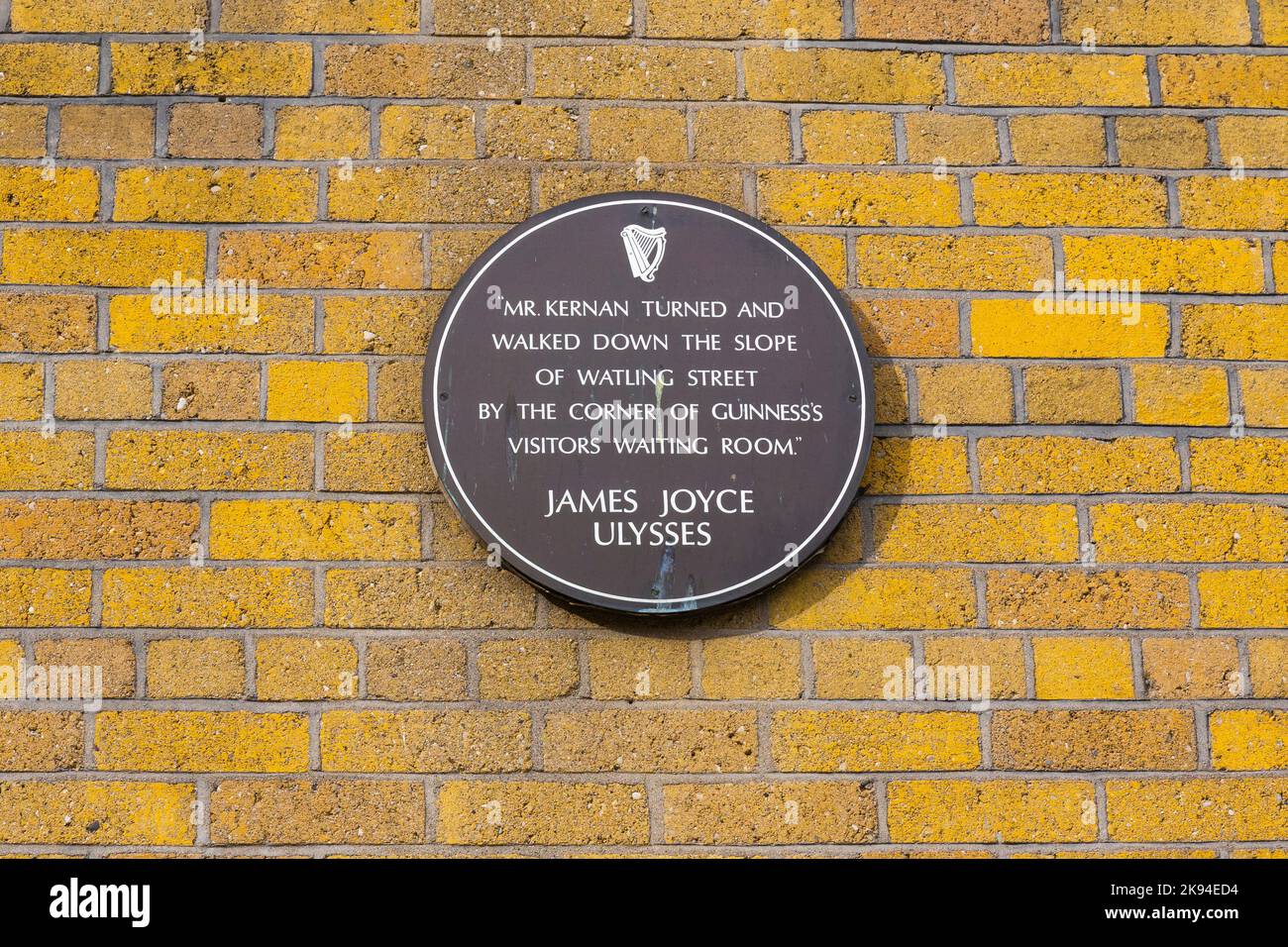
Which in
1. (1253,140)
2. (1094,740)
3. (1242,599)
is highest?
(1253,140)

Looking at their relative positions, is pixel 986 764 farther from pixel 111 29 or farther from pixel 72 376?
pixel 111 29

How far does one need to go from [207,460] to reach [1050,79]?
5.64 ft

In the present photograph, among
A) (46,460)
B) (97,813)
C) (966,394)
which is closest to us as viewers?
(97,813)

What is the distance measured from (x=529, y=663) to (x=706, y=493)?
423mm

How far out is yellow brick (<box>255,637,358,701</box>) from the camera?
221 centimetres

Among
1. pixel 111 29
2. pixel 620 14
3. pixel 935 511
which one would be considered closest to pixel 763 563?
pixel 935 511

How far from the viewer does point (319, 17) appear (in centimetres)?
244

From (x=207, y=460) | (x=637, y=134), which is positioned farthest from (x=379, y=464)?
(x=637, y=134)

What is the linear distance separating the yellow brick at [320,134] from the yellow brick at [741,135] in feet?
2.04

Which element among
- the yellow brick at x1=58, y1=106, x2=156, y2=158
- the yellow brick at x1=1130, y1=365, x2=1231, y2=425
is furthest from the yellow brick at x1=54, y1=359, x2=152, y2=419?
the yellow brick at x1=1130, y1=365, x2=1231, y2=425

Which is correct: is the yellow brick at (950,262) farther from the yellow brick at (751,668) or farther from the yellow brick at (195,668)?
the yellow brick at (195,668)

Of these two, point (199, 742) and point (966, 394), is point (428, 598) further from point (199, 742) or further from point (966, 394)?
point (966, 394)

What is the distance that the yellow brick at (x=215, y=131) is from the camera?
239cm

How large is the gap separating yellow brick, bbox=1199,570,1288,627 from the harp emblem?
44.2 inches
